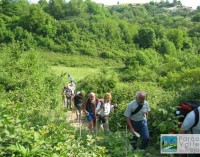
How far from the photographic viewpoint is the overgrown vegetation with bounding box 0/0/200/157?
5406 millimetres

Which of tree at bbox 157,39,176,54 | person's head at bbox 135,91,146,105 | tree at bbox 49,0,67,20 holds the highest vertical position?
tree at bbox 49,0,67,20

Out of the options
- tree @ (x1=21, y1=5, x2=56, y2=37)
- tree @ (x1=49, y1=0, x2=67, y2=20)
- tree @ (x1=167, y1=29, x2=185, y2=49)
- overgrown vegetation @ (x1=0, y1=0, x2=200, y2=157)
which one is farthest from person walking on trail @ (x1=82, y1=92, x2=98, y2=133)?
tree @ (x1=49, y1=0, x2=67, y2=20)

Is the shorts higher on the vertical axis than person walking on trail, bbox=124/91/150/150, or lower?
lower

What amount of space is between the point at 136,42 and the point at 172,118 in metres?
80.8

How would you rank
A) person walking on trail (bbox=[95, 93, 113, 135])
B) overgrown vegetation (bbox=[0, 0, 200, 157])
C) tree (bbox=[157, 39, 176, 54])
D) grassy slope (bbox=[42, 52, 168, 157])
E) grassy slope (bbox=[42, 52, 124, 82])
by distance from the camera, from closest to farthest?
overgrown vegetation (bbox=[0, 0, 200, 157]) < person walking on trail (bbox=[95, 93, 113, 135]) < grassy slope (bbox=[42, 52, 168, 157]) < grassy slope (bbox=[42, 52, 124, 82]) < tree (bbox=[157, 39, 176, 54])

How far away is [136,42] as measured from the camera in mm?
86312

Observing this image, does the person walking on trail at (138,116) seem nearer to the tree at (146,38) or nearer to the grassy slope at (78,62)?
the grassy slope at (78,62)

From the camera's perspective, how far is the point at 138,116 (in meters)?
7.38

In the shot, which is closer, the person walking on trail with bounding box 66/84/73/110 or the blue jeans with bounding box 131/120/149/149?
the blue jeans with bounding box 131/120/149/149
